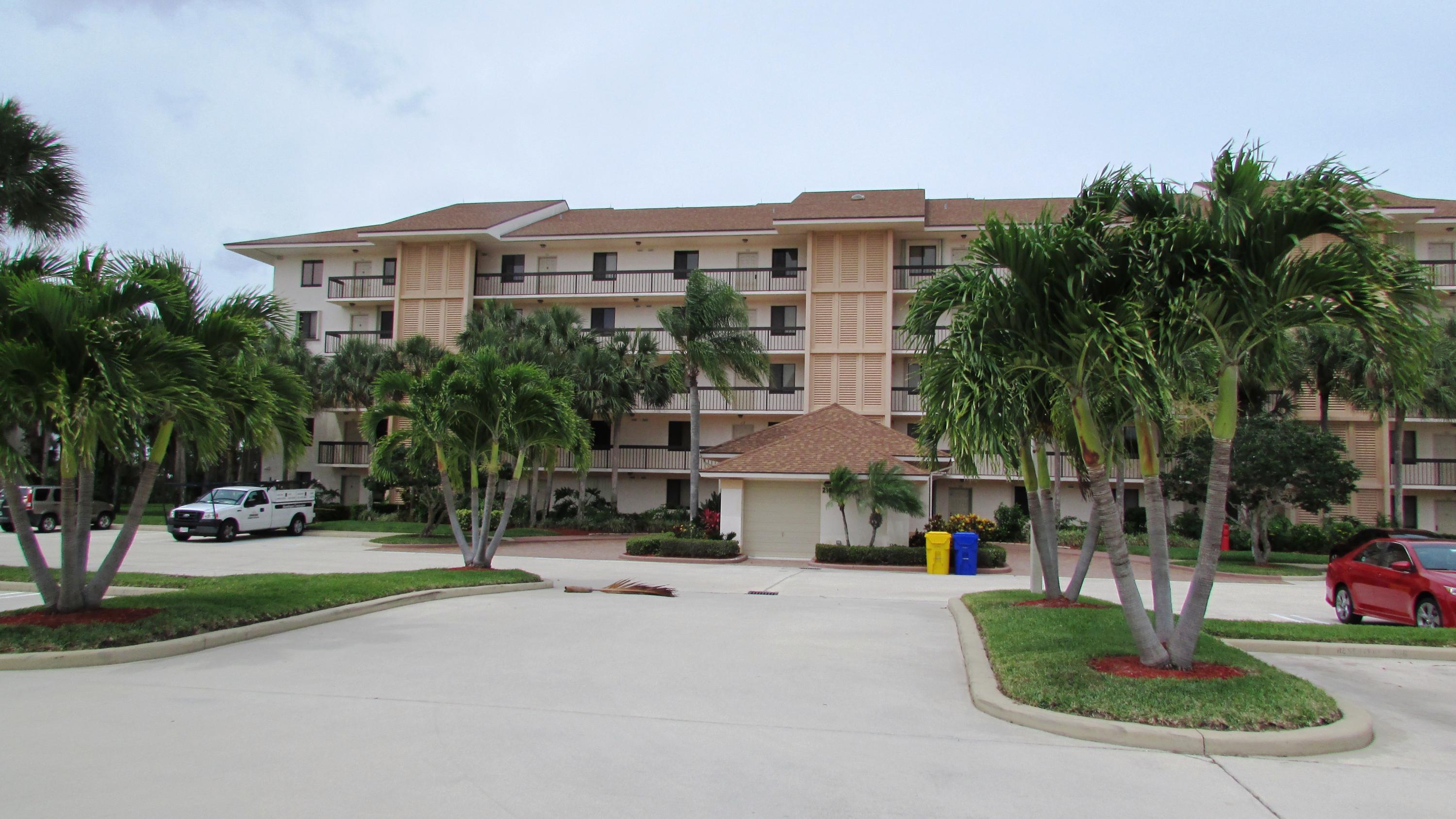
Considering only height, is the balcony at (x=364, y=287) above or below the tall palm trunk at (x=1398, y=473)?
above

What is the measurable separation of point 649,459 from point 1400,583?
29.9 metres

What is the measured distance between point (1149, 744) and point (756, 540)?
70.2ft

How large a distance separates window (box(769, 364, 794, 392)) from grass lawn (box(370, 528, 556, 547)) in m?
11.8

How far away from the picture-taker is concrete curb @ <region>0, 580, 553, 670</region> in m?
8.67

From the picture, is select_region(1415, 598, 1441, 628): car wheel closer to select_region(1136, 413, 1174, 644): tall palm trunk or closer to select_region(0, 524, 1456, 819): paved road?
select_region(0, 524, 1456, 819): paved road

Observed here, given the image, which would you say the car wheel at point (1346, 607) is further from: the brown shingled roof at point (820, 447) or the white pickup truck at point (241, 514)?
the white pickup truck at point (241, 514)

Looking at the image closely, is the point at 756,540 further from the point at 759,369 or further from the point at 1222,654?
the point at 1222,654

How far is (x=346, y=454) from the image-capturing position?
136ft

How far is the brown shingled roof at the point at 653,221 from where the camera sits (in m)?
40.4

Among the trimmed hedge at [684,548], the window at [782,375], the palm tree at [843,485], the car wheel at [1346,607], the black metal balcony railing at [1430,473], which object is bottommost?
the trimmed hedge at [684,548]

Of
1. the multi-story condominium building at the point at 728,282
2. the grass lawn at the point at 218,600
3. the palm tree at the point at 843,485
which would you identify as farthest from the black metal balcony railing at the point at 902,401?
the grass lawn at the point at 218,600

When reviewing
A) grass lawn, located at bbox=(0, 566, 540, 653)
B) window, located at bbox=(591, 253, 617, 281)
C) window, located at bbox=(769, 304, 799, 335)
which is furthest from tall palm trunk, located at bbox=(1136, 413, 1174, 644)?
window, located at bbox=(591, 253, 617, 281)

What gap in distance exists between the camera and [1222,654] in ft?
29.5

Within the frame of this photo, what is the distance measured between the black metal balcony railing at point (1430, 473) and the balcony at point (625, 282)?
2519cm
